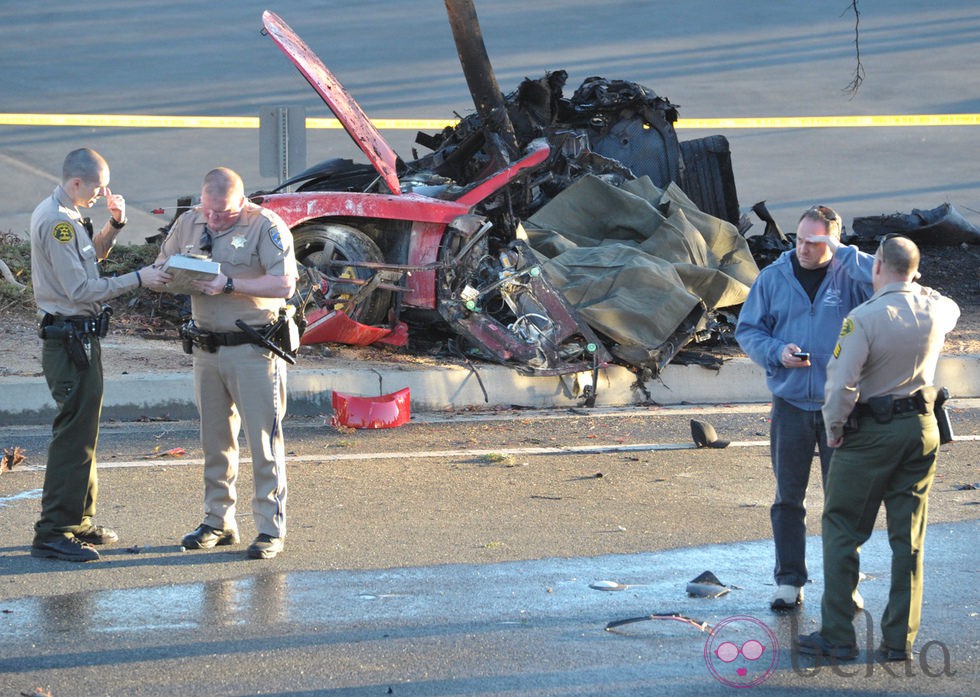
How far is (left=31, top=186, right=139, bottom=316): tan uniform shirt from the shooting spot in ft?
18.7

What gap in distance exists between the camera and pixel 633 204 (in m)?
11.4

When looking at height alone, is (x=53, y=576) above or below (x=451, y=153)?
below

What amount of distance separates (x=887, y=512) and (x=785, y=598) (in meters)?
0.76

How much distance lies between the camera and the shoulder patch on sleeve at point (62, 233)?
5699 millimetres

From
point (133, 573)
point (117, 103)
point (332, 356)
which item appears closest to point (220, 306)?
point (133, 573)

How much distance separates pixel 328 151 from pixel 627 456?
12289 mm

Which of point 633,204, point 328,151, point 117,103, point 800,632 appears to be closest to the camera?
point 800,632

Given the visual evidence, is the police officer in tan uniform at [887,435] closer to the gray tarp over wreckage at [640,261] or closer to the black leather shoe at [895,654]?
the black leather shoe at [895,654]

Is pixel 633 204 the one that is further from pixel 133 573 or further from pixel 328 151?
pixel 328 151

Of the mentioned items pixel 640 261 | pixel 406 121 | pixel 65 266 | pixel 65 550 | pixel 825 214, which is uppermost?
pixel 406 121

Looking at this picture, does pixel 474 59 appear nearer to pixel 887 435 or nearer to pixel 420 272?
pixel 420 272

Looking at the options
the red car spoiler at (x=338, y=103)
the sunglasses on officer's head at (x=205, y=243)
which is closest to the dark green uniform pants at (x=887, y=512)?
the sunglasses on officer's head at (x=205, y=243)

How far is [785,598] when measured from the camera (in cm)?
526

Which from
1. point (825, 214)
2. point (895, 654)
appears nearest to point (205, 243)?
point (825, 214)
